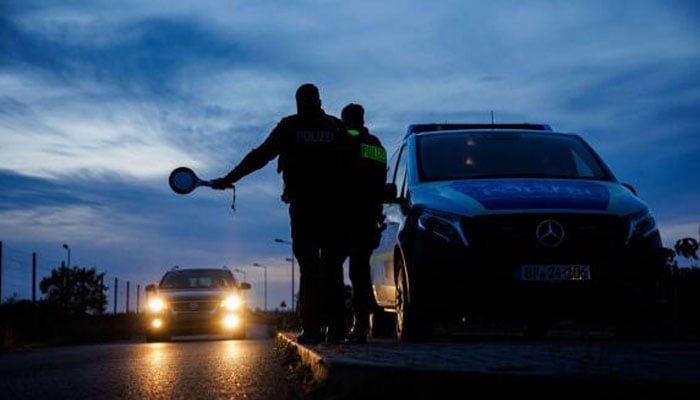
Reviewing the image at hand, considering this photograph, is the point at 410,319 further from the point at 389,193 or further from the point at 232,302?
the point at 232,302

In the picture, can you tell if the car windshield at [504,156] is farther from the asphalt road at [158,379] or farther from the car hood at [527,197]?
the asphalt road at [158,379]

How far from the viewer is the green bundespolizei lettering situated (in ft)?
26.5

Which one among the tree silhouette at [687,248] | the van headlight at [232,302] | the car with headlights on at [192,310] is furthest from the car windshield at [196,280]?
the tree silhouette at [687,248]

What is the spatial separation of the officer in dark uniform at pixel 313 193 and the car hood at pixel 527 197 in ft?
2.75

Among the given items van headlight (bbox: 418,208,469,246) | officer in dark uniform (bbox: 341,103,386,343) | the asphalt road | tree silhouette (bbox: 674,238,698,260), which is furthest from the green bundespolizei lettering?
tree silhouette (bbox: 674,238,698,260)

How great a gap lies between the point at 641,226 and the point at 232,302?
14.6m

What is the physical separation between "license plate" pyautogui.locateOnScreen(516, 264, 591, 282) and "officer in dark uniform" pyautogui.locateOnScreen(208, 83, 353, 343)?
1.57 meters

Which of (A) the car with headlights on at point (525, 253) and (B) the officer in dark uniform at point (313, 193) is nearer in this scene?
(A) the car with headlights on at point (525, 253)

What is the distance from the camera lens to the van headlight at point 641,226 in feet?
24.1

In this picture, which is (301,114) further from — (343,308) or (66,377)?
(66,377)

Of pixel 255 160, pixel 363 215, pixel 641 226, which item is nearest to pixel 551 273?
pixel 641 226

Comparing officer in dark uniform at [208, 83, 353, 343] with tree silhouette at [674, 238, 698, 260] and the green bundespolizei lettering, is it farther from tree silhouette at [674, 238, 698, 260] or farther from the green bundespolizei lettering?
tree silhouette at [674, 238, 698, 260]

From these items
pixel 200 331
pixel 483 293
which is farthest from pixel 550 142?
pixel 200 331

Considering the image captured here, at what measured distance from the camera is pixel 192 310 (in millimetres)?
20469
